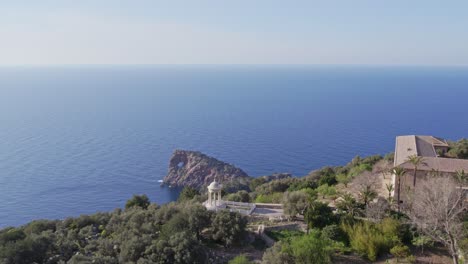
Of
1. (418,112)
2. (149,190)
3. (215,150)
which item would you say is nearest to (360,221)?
(149,190)

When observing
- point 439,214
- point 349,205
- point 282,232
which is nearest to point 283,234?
point 282,232

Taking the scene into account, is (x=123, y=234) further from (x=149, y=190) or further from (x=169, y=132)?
(x=169, y=132)

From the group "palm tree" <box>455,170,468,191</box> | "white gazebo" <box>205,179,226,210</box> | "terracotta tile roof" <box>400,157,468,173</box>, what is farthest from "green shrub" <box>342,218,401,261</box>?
"terracotta tile roof" <box>400,157,468,173</box>

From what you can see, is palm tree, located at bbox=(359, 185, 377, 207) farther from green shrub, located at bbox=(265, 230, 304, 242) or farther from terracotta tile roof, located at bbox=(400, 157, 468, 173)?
terracotta tile roof, located at bbox=(400, 157, 468, 173)

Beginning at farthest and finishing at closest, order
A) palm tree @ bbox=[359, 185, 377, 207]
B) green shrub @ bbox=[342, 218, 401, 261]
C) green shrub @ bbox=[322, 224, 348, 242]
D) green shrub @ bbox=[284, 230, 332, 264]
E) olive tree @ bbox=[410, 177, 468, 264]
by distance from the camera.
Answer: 1. palm tree @ bbox=[359, 185, 377, 207]
2. green shrub @ bbox=[322, 224, 348, 242]
3. green shrub @ bbox=[342, 218, 401, 261]
4. olive tree @ bbox=[410, 177, 468, 264]
5. green shrub @ bbox=[284, 230, 332, 264]

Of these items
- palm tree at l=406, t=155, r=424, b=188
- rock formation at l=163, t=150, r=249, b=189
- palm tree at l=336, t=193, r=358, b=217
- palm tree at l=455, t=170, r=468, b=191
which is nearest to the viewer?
palm tree at l=336, t=193, r=358, b=217

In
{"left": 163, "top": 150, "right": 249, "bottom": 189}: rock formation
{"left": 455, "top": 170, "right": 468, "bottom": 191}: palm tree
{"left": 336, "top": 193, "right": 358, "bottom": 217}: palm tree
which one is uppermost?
{"left": 455, "top": 170, "right": 468, "bottom": 191}: palm tree

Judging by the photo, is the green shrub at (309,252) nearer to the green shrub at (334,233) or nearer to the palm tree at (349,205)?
the green shrub at (334,233)

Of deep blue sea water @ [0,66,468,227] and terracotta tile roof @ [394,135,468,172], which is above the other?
terracotta tile roof @ [394,135,468,172]

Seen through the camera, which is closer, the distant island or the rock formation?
the distant island
